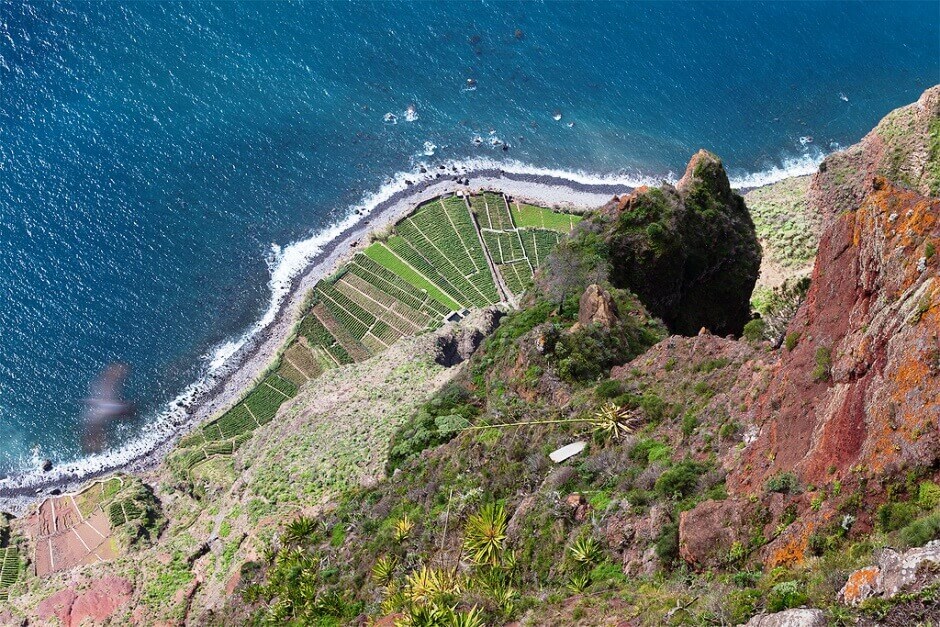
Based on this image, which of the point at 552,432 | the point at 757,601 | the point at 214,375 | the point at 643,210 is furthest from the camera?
the point at 214,375

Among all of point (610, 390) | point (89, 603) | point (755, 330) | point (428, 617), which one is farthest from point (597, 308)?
point (89, 603)

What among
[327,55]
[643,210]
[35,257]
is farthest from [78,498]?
[327,55]

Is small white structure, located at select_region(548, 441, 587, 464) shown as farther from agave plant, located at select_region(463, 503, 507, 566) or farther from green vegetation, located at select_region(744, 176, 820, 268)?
green vegetation, located at select_region(744, 176, 820, 268)

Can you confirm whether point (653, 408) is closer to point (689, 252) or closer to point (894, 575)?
point (689, 252)

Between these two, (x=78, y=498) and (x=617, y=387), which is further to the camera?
(x=78, y=498)

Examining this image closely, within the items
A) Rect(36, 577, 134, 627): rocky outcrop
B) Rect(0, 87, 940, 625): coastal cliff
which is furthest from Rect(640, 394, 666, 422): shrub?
Rect(36, 577, 134, 627): rocky outcrop

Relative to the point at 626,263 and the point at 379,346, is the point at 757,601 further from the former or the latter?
the point at 379,346

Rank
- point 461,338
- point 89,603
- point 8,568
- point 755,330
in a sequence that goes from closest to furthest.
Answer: point 755,330 → point 89,603 → point 8,568 → point 461,338
